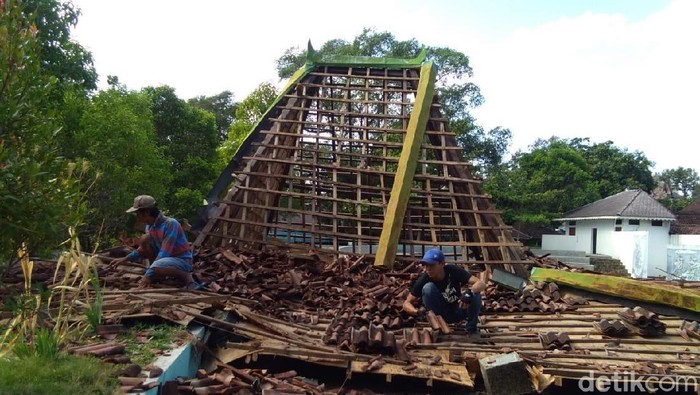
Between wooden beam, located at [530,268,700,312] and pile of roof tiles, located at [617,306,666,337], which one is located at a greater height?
wooden beam, located at [530,268,700,312]

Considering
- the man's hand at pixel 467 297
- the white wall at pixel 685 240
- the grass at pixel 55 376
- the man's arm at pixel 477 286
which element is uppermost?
the white wall at pixel 685 240

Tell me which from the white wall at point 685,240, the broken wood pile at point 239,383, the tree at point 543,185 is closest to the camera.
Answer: the broken wood pile at point 239,383

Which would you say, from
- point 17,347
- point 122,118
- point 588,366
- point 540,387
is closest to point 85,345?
point 17,347

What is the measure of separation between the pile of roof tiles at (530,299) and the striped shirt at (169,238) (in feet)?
14.1

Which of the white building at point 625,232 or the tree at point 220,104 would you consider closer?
the white building at point 625,232

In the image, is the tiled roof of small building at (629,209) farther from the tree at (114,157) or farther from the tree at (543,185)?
the tree at (114,157)

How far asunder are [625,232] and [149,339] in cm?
2690

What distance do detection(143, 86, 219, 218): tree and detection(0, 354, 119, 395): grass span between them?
17034 millimetres

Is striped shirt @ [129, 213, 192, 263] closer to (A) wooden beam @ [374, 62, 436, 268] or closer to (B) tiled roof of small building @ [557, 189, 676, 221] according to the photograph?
(A) wooden beam @ [374, 62, 436, 268]

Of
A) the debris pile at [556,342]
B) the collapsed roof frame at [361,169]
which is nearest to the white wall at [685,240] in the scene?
the collapsed roof frame at [361,169]

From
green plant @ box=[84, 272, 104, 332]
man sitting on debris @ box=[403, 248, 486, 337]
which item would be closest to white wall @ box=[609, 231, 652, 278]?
man sitting on debris @ box=[403, 248, 486, 337]

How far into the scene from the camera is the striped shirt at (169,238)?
645cm
